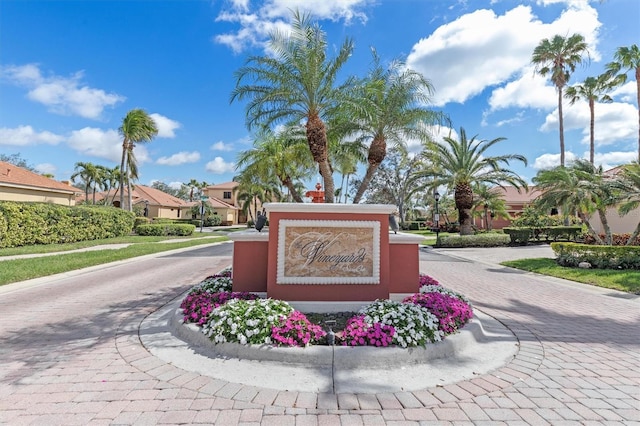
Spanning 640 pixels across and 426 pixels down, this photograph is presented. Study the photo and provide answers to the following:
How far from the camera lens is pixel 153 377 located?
12.0ft

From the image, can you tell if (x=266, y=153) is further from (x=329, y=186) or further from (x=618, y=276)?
(x=618, y=276)

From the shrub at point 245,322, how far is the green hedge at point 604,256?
13.3 meters

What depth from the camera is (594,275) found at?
1083 centimetres

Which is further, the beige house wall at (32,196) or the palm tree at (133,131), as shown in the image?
the palm tree at (133,131)

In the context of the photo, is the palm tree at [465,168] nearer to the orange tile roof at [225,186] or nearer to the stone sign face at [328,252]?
the stone sign face at [328,252]

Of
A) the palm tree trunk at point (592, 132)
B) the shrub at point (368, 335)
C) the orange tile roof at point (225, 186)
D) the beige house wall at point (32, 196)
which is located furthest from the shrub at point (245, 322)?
the orange tile roof at point (225, 186)

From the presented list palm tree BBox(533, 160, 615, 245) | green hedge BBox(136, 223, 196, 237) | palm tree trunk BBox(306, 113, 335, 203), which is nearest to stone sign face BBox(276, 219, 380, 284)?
palm tree trunk BBox(306, 113, 335, 203)

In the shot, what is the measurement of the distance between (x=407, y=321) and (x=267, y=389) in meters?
2.10

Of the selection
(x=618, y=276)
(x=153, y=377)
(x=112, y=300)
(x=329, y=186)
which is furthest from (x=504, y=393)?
(x=618, y=276)

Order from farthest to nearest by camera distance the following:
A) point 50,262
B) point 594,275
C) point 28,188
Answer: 1. point 28,188
2. point 50,262
3. point 594,275

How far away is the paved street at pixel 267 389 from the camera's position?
2.94 metres

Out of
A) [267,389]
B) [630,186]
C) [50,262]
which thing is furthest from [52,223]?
[630,186]

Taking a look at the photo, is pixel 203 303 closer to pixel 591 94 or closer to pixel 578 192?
pixel 578 192

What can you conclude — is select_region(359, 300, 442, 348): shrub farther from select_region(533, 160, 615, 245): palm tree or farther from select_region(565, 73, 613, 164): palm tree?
select_region(565, 73, 613, 164): palm tree
